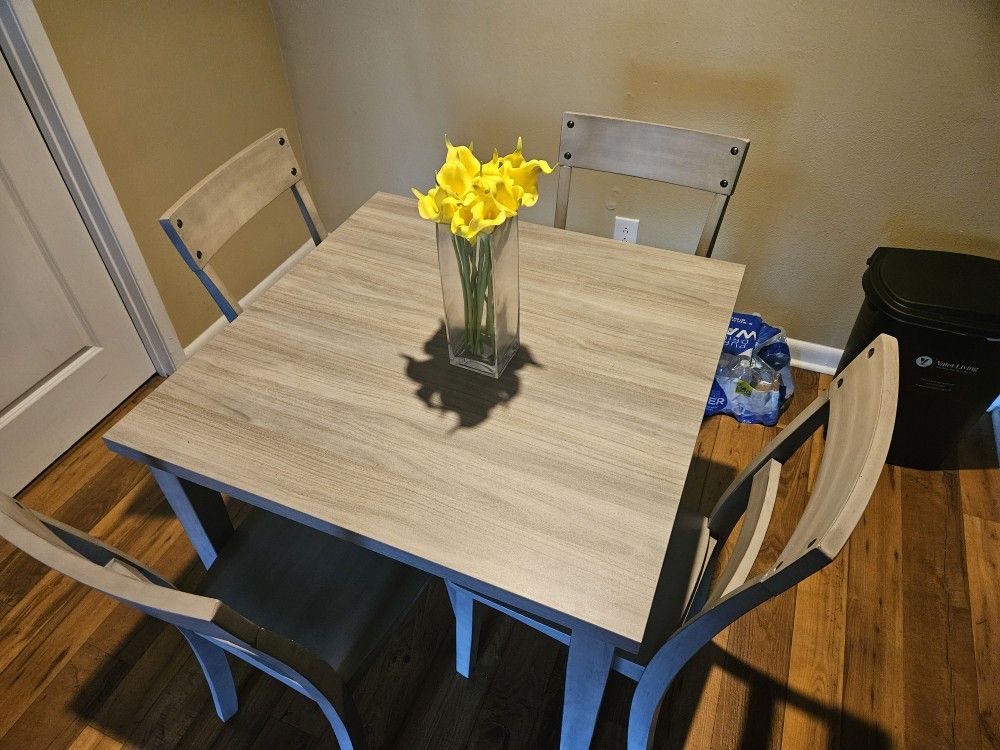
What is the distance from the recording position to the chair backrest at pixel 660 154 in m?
1.45

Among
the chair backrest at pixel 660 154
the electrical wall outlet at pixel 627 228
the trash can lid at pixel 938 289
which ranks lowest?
the electrical wall outlet at pixel 627 228

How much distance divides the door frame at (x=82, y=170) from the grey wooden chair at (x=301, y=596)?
104 centimetres

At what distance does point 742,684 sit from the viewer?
4.76 ft

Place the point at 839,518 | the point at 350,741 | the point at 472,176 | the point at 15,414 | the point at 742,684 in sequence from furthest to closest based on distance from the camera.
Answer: the point at 15,414, the point at 742,684, the point at 350,741, the point at 472,176, the point at 839,518

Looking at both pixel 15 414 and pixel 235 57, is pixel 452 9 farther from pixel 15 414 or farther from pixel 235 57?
pixel 15 414

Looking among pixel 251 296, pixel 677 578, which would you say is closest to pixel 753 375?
pixel 677 578

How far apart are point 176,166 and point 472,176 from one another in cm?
142

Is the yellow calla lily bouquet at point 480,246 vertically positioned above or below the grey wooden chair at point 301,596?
above

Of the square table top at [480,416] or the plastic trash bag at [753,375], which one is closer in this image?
the square table top at [480,416]

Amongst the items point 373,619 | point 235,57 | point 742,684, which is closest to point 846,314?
point 742,684

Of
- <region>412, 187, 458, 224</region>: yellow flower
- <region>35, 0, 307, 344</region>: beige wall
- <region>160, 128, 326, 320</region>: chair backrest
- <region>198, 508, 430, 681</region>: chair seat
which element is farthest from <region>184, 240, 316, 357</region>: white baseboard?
<region>412, 187, 458, 224</region>: yellow flower

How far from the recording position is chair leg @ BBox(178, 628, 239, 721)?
3.88 ft

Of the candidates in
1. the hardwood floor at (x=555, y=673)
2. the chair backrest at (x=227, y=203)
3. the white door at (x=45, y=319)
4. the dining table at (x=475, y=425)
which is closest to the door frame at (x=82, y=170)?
the white door at (x=45, y=319)

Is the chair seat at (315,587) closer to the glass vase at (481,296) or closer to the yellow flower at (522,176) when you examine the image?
the glass vase at (481,296)
